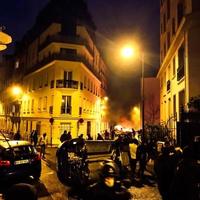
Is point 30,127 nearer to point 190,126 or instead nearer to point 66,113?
point 66,113

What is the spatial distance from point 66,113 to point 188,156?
2660 centimetres

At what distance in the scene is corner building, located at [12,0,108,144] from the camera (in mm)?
30172

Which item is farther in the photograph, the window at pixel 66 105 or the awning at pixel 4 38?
the window at pixel 66 105

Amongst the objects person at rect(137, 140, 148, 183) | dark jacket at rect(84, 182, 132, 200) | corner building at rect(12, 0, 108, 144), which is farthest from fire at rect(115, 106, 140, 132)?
dark jacket at rect(84, 182, 132, 200)

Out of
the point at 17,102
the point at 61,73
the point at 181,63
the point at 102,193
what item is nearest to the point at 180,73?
the point at 181,63

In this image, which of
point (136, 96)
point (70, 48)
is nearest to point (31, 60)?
point (70, 48)

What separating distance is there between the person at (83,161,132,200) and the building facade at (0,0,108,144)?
24032 mm

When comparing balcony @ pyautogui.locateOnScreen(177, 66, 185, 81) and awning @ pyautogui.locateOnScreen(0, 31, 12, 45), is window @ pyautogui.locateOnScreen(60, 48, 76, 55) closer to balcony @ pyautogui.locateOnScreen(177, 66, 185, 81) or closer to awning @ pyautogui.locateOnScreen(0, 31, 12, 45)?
balcony @ pyautogui.locateOnScreen(177, 66, 185, 81)

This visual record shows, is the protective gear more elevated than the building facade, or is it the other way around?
the building facade

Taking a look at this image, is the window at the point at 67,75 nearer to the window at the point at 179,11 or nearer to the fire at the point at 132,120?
the window at the point at 179,11

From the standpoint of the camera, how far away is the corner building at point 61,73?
30.2m

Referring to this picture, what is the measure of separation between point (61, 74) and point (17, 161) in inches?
888

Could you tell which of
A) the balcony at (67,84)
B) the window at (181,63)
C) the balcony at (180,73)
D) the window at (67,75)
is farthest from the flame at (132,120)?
the balcony at (180,73)

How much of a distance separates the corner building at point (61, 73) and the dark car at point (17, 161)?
18511 mm
